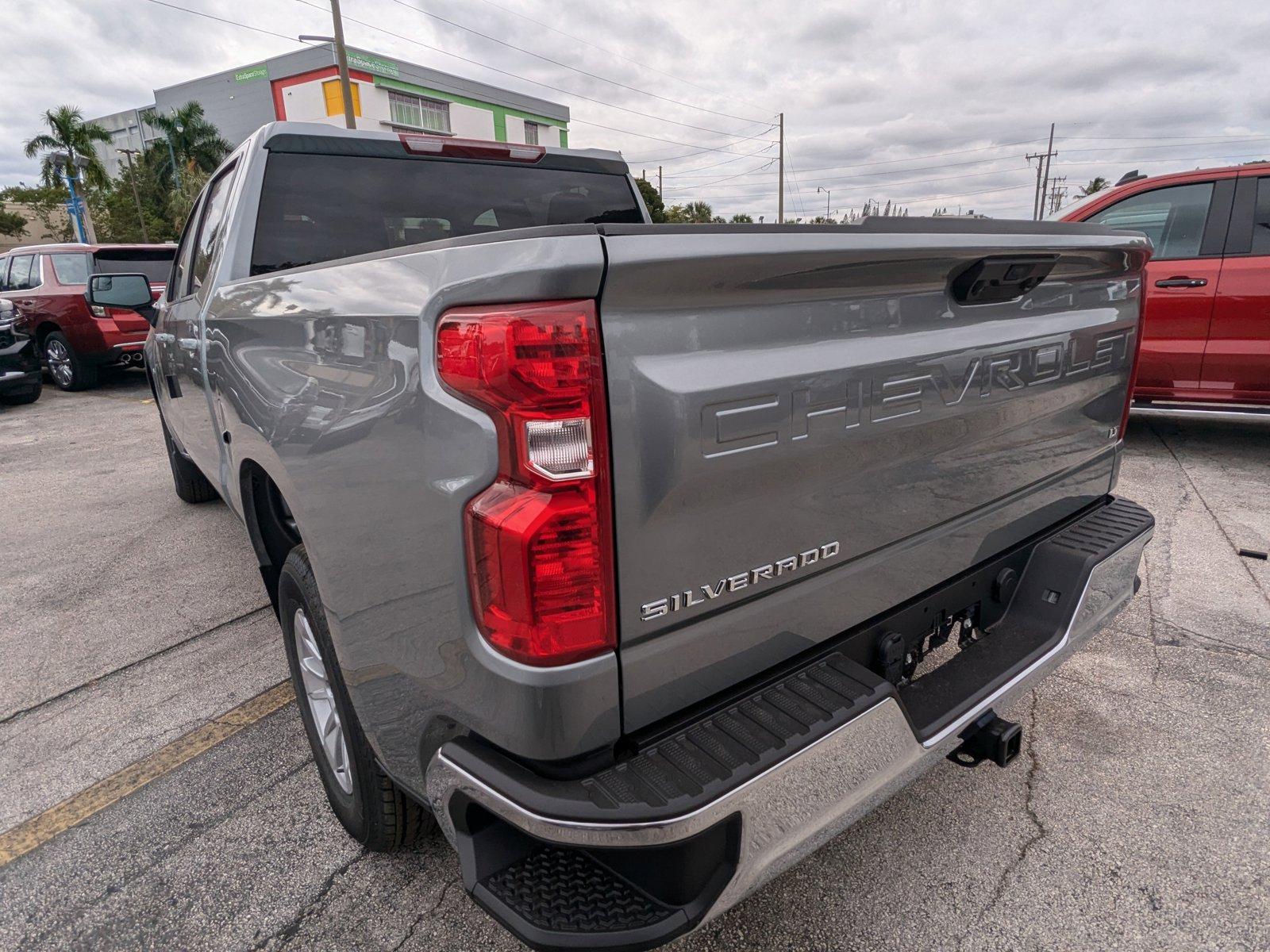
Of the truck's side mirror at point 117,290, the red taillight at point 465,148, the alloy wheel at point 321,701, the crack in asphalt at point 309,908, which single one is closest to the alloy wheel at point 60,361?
the truck's side mirror at point 117,290

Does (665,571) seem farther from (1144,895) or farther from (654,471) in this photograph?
(1144,895)

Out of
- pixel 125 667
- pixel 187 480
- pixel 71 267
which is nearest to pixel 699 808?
pixel 125 667

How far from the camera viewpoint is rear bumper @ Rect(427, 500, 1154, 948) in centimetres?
115

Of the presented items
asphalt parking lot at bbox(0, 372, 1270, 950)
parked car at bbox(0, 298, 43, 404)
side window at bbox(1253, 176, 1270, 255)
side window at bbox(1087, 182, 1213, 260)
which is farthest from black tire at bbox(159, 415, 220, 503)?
side window at bbox(1253, 176, 1270, 255)

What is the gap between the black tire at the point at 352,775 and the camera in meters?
1.77

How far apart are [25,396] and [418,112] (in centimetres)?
3641

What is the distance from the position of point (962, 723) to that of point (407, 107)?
45289 mm

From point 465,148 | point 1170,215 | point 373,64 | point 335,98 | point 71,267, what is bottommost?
point 71,267

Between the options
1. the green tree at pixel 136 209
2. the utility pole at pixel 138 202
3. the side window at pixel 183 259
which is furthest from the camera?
the green tree at pixel 136 209

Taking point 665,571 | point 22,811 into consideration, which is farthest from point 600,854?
point 22,811

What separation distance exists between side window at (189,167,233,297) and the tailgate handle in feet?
8.37

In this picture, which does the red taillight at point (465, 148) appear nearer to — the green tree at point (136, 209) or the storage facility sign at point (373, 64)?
the storage facility sign at point (373, 64)

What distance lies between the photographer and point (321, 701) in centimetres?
209

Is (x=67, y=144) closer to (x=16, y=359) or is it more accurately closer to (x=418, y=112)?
(x=418, y=112)
